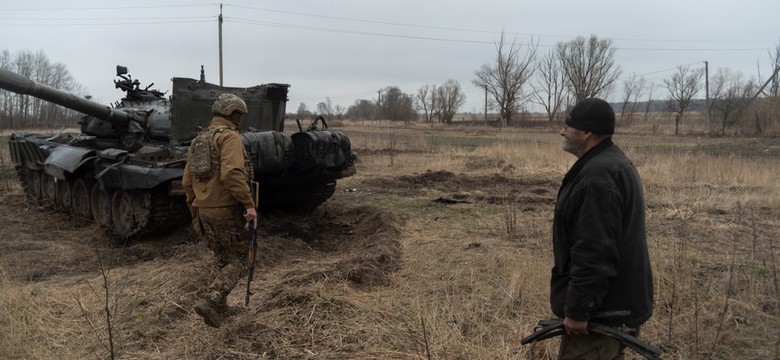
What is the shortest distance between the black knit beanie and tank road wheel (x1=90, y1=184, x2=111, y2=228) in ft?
25.5

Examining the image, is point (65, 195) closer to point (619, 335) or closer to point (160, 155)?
point (160, 155)

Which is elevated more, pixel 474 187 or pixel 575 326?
pixel 575 326

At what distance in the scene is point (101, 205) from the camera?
892 centimetres

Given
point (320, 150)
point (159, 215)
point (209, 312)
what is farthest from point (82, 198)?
point (209, 312)

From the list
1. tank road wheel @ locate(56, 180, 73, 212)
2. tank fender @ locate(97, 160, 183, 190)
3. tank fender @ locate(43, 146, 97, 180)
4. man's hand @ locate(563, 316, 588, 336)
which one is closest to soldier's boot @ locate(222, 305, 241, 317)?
man's hand @ locate(563, 316, 588, 336)

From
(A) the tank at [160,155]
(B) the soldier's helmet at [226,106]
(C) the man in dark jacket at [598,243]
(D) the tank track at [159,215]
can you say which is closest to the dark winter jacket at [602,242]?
(C) the man in dark jacket at [598,243]

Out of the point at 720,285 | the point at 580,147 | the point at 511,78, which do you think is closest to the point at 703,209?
the point at 720,285

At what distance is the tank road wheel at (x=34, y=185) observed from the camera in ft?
37.2

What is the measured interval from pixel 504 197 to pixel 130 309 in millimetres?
6774

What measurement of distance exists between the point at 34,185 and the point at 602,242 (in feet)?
40.6

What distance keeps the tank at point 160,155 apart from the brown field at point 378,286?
16.5 inches

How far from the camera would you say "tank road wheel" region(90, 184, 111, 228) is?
8.61m

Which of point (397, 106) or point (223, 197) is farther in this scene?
point (397, 106)

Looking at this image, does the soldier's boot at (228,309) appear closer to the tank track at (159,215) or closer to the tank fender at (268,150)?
the tank fender at (268,150)
